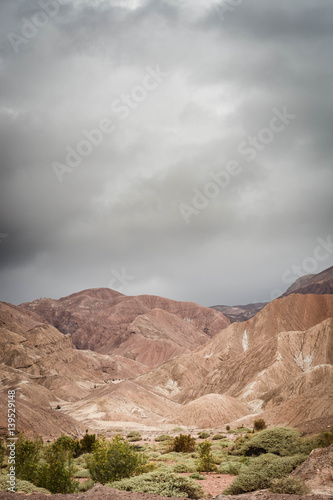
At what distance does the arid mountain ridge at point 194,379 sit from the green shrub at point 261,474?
10.2 meters

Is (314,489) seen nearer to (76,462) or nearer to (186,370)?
(76,462)

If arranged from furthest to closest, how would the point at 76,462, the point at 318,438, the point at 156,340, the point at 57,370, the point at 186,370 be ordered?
the point at 156,340 → the point at 57,370 → the point at 186,370 → the point at 76,462 → the point at 318,438

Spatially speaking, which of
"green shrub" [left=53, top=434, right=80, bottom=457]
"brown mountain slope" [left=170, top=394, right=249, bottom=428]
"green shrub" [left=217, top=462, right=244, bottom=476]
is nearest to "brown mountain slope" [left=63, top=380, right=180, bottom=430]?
"brown mountain slope" [left=170, top=394, right=249, bottom=428]

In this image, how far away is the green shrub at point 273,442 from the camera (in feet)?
71.1

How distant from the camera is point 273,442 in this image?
73.9 ft

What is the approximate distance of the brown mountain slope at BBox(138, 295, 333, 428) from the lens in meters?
74.7

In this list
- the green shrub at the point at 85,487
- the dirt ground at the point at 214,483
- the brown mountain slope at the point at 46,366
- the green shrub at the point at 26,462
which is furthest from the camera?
the brown mountain slope at the point at 46,366

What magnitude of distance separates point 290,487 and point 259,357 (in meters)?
75.0

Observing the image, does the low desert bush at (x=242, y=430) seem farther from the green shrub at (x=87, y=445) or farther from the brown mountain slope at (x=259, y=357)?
the green shrub at (x=87, y=445)

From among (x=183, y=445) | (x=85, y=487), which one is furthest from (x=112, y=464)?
(x=183, y=445)

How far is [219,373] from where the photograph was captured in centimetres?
8656

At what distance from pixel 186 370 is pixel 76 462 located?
8315cm

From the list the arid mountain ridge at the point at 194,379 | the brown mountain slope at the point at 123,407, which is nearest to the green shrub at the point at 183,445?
the arid mountain ridge at the point at 194,379

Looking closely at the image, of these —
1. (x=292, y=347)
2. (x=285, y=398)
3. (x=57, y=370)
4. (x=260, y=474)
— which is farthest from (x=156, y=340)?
(x=260, y=474)
